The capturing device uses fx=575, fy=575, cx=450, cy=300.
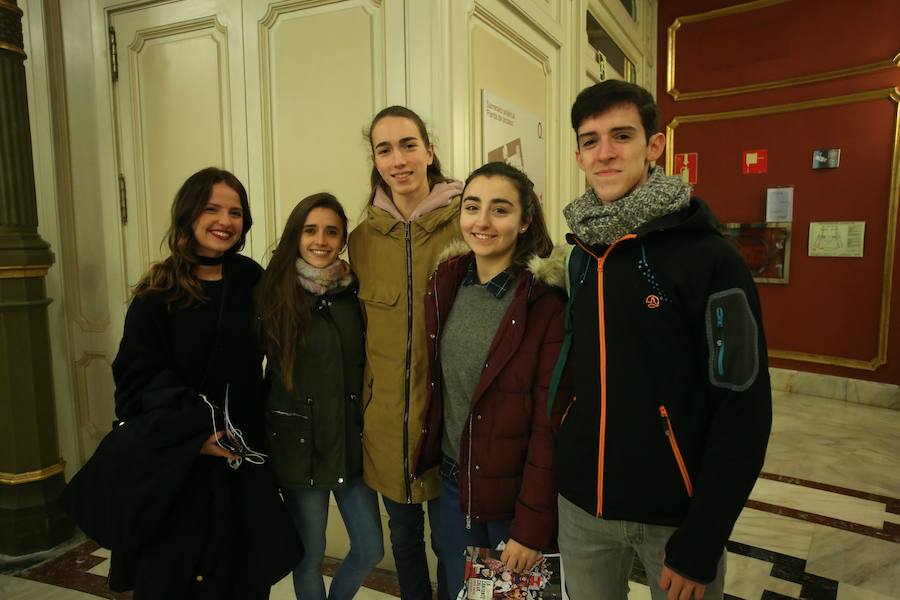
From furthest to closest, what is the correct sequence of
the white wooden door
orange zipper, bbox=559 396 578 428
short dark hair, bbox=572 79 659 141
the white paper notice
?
the white paper notice, the white wooden door, orange zipper, bbox=559 396 578 428, short dark hair, bbox=572 79 659 141

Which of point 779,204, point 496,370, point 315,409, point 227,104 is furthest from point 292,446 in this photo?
point 779,204

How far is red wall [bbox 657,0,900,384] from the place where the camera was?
430 cm

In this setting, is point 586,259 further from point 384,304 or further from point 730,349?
point 384,304

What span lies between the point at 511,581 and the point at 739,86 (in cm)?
484

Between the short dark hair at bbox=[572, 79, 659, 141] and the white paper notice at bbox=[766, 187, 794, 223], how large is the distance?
4232mm

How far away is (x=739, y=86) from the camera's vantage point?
15.7 ft

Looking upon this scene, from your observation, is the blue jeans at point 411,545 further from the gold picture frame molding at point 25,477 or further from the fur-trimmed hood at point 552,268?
the gold picture frame molding at point 25,477

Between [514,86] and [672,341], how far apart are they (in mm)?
1803

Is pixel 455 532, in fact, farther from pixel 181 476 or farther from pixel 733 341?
pixel 733 341

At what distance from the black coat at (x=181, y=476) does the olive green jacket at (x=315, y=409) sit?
8 cm

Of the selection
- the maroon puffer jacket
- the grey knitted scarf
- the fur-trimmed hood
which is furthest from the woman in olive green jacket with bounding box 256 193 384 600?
the grey knitted scarf

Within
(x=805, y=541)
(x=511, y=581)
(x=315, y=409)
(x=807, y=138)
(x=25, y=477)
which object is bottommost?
(x=805, y=541)

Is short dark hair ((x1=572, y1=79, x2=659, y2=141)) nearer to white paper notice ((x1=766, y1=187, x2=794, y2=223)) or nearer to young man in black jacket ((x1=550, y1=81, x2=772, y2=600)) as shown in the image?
young man in black jacket ((x1=550, y1=81, x2=772, y2=600))

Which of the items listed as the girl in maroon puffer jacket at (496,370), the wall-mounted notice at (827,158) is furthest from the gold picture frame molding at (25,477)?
the wall-mounted notice at (827,158)
